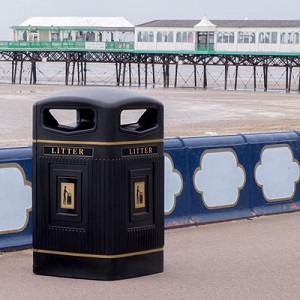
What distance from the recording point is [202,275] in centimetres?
736

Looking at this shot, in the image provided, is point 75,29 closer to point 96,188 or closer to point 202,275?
point 202,275

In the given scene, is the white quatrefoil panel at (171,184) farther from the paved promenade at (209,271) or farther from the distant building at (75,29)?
the distant building at (75,29)

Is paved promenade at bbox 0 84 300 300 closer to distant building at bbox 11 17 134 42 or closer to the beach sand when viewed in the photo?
the beach sand

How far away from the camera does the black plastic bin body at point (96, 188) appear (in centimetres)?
690

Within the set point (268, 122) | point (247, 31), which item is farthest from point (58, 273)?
point (247, 31)

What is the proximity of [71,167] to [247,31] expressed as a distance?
222 feet

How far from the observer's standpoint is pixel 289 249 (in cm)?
839

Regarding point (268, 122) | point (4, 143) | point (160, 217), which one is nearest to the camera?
point (160, 217)

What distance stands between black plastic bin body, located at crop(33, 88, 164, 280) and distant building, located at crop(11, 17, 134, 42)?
82.3 metres

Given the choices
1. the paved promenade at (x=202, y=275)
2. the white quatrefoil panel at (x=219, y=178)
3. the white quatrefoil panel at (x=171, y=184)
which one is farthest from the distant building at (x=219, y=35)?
the paved promenade at (x=202, y=275)

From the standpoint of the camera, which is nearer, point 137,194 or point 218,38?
point 137,194

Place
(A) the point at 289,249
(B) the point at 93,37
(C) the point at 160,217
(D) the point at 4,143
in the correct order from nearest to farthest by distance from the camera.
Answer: (C) the point at 160,217 < (A) the point at 289,249 < (D) the point at 4,143 < (B) the point at 93,37

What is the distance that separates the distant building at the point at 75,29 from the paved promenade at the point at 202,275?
80.7 meters

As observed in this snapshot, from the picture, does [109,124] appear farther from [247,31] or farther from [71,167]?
[247,31]
